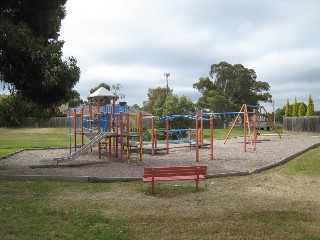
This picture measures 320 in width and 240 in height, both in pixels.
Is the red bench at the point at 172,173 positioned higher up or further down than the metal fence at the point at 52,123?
further down

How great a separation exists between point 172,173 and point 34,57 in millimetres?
6608

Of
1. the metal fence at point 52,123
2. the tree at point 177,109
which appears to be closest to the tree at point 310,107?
the tree at point 177,109

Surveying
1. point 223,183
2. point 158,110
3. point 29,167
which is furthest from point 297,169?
point 158,110

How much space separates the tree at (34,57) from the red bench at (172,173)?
6.23 metres

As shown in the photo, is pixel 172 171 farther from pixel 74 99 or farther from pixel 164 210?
pixel 74 99

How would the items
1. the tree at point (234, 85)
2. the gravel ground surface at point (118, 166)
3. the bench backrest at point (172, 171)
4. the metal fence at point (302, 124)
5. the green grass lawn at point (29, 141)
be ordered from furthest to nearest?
the tree at point (234, 85) < the metal fence at point (302, 124) < the green grass lawn at point (29, 141) < the gravel ground surface at point (118, 166) < the bench backrest at point (172, 171)

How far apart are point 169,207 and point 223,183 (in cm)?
326

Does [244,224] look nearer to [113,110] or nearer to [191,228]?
[191,228]

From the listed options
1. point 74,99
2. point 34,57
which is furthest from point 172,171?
point 74,99

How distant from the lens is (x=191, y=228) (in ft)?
20.8

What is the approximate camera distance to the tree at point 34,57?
12.5 m

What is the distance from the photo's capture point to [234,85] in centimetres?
6450

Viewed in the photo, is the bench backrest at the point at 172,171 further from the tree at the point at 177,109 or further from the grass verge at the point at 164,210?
the tree at the point at 177,109

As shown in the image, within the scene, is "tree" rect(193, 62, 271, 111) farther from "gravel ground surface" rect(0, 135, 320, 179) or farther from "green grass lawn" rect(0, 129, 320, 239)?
"green grass lawn" rect(0, 129, 320, 239)
